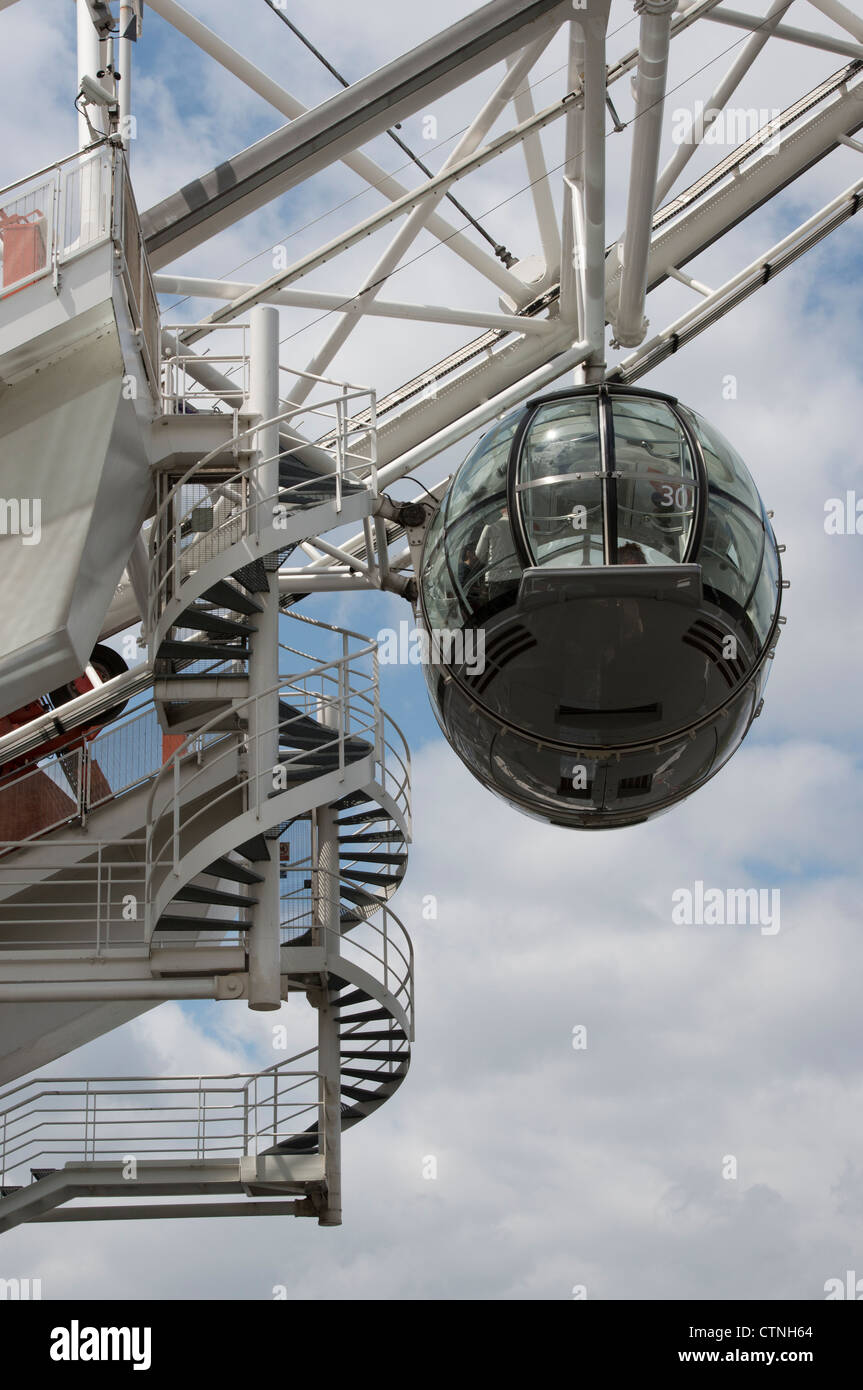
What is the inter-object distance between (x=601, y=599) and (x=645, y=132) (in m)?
8.80

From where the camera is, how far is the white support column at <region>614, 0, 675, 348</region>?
20.1 meters

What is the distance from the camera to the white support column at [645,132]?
20078mm

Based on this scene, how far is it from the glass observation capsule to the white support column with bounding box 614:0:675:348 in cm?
661

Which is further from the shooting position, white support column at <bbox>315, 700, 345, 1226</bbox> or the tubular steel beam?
white support column at <bbox>315, 700, 345, 1226</bbox>

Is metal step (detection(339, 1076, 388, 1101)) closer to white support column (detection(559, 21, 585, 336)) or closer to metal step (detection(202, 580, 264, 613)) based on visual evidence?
metal step (detection(202, 580, 264, 613))

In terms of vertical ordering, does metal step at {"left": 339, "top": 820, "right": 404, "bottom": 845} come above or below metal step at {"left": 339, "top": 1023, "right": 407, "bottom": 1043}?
above

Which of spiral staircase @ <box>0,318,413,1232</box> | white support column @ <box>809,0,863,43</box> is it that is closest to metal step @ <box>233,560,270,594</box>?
spiral staircase @ <box>0,318,413,1232</box>

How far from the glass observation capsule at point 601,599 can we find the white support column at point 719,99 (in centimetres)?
975

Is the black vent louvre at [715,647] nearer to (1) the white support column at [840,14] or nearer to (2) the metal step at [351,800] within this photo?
(2) the metal step at [351,800]

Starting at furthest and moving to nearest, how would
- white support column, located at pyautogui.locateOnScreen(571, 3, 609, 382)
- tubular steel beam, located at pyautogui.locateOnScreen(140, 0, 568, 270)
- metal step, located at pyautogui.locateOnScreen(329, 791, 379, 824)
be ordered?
metal step, located at pyautogui.locateOnScreen(329, 791, 379, 824)
white support column, located at pyautogui.locateOnScreen(571, 3, 609, 382)
tubular steel beam, located at pyautogui.locateOnScreen(140, 0, 568, 270)

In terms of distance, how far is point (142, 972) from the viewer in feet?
61.2

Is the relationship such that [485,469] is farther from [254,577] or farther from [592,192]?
[592,192]

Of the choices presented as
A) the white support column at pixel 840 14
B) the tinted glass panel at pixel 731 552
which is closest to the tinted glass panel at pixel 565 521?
the tinted glass panel at pixel 731 552
